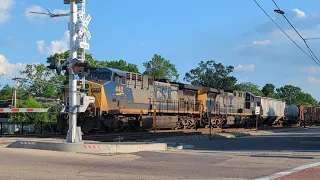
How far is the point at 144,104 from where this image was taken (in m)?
27.3

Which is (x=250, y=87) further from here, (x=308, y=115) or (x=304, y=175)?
(x=304, y=175)

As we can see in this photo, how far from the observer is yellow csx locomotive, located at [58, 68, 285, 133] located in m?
23.4

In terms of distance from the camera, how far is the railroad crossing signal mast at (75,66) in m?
14.7

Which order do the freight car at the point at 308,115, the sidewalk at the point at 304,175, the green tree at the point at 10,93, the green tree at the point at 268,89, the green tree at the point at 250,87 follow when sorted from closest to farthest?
1. the sidewalk at the point at 304,175
2. the freight car at the point at 308,115
3. the green tree at the point at 10,93
4. the green tree at the point at 250,87
5. the green tree at the point at 268,89

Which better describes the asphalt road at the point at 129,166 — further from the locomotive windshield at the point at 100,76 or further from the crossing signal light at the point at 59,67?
the locomotive windshield at the point at 100,76

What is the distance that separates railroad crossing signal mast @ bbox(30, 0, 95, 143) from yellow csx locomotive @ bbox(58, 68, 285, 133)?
8036 mm

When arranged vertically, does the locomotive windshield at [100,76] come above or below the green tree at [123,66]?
below

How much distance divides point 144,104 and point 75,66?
13.0 meters

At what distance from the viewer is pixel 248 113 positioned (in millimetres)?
44438

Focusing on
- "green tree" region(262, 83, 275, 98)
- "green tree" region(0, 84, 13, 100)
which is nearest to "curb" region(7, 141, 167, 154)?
"green tree" region(0, 84, 13, 100)

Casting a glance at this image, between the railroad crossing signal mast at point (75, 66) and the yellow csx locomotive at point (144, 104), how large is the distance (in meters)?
8.04

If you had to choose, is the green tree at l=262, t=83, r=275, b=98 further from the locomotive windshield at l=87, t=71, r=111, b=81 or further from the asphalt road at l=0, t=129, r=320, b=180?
the asphalt road at l=0, t=129, r=320, b=180

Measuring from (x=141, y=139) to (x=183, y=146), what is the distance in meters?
3.35

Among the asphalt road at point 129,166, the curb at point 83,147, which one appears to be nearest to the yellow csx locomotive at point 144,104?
the curb at point 83,147
